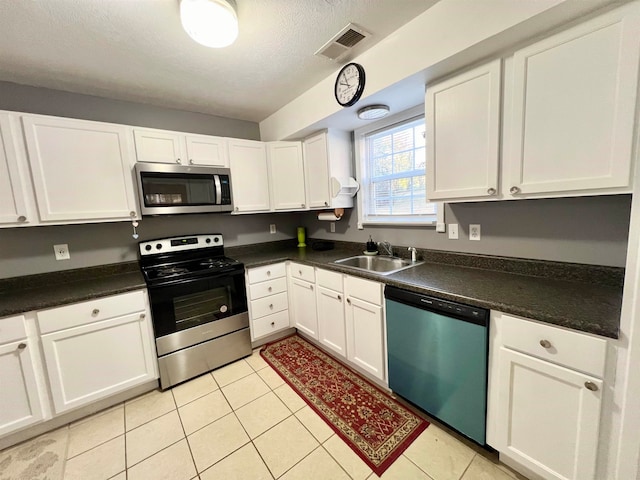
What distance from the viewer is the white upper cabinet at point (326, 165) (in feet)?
8.27

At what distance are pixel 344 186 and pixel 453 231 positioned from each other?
111cm

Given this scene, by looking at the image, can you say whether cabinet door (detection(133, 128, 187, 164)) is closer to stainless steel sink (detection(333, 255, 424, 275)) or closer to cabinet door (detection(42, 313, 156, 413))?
cabinet door (detection(42, 313, 156, 413))

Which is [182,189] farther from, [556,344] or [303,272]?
[556,344]

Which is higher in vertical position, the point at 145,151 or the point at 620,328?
the point at 145,151

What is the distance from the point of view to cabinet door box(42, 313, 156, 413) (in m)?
1.70

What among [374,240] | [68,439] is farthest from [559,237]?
[68,439]

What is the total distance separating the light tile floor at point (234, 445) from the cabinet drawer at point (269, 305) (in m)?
0.69

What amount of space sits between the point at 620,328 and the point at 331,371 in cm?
180

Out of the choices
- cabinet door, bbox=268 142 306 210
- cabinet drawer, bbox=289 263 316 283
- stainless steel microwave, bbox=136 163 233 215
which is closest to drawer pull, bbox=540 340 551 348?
cabinet drawer, bbox=289 263 316 283

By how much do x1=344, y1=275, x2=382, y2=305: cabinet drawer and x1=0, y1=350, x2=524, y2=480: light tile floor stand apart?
84cm

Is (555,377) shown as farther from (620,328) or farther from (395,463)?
(395,463)

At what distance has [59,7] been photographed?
1.27 m

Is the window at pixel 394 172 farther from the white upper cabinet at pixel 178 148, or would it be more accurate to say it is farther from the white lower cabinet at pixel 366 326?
the white upper cabinet at pixel 178 148

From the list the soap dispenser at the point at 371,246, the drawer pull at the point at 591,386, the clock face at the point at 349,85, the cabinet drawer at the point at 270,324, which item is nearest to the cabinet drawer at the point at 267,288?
the cabinet drawer at the point at 270,324
